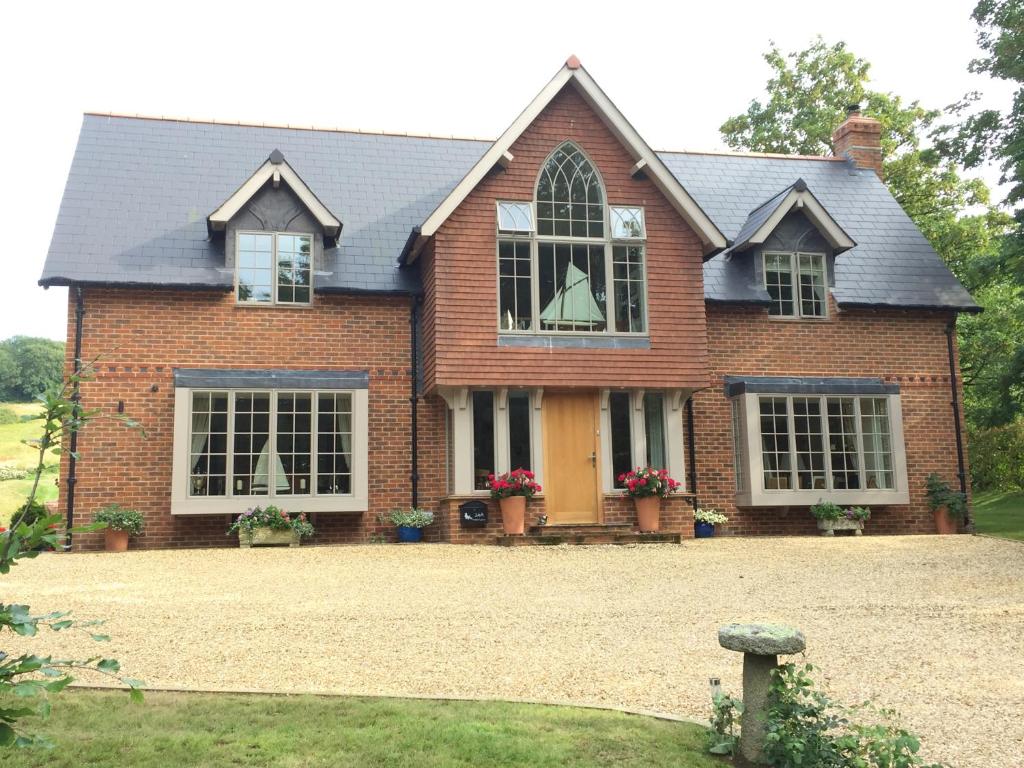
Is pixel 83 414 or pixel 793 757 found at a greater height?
pixel 83 414

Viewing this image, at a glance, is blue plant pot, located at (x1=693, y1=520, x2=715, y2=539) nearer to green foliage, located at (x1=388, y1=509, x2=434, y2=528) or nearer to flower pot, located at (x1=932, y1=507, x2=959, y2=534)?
flower pot, located at (x1=932, y1=507, x2=959, y2=534)

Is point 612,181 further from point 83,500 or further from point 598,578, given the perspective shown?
point 83,500

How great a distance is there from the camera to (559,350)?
16078mm

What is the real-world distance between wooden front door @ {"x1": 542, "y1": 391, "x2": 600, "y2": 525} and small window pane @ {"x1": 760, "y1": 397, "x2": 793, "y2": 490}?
10.9 feet

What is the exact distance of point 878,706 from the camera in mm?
6121

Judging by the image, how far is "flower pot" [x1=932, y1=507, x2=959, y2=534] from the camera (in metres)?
17.8

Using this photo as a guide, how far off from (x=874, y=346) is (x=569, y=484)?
687 centimetres

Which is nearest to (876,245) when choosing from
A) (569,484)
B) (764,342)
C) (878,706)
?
(764,342)

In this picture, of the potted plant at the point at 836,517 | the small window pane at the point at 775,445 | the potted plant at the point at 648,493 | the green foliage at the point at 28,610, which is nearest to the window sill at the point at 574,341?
the potted plant at the point at 648,493

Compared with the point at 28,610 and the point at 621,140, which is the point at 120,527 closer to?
the point at 621,140

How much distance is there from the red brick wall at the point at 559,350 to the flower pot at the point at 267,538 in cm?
339

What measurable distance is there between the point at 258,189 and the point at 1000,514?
17.7 meters

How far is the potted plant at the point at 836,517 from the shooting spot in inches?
671

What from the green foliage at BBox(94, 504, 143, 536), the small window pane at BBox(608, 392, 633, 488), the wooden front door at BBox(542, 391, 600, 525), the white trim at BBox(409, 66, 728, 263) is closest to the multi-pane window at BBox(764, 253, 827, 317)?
the white trim at BBox(409, 66, 728, 263)
